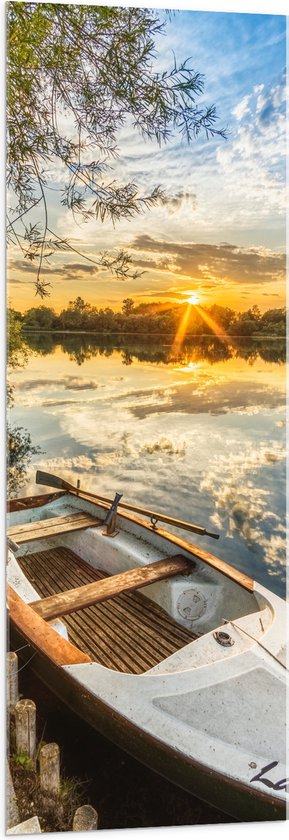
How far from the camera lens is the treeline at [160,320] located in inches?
87.9

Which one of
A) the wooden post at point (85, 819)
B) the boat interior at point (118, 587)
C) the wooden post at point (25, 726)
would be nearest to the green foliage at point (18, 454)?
the boat interior at point (118, 587)

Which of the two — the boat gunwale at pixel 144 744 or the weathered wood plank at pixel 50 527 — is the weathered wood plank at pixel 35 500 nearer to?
the weathered wood plank at pixel 50 527

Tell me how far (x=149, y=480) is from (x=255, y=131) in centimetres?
168

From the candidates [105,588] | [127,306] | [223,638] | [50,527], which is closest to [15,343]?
[127,306]

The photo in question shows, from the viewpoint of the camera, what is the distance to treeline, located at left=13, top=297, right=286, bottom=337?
2.23m

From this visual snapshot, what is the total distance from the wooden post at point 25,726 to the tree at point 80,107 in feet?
4.63

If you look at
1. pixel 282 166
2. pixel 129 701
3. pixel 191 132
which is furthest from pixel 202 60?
pixel 129 701

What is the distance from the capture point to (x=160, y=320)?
2391 mm

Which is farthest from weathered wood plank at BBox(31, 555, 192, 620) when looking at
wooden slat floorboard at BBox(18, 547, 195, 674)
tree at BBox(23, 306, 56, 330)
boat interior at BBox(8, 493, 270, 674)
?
tree at BBox(23, 306, 56, 330)

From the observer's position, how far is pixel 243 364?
2.48 metres

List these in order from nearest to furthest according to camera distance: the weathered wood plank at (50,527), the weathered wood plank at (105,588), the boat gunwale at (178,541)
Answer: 1. the weathered wood plank at (105,588)
2. the boat gunwale at (178,541)
3. the weathered wood plank at (50,527)

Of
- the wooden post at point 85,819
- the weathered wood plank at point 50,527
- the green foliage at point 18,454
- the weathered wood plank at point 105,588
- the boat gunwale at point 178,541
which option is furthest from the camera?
the weathered wood plank at point 50,527

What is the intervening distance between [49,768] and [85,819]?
0.23 m

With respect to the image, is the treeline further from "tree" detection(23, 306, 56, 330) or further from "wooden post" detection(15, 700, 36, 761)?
"wooden post" detection(15, 700, 36, 761)
